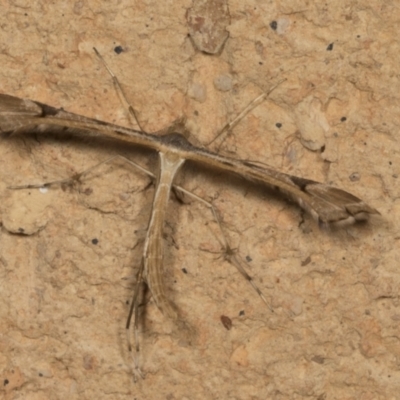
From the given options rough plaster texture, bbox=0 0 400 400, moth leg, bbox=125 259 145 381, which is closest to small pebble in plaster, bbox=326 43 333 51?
rough plaster texture, bbox=0 0 400 400

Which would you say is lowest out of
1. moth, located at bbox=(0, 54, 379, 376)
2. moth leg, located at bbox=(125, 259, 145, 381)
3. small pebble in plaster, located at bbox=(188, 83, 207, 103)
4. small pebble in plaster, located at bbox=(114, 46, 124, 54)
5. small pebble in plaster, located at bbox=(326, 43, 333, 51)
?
moth leg, located at bbox=(125, 259, 145, 381)

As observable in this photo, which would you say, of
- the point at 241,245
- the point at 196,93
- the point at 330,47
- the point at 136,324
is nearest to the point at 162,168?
the point at 196,93

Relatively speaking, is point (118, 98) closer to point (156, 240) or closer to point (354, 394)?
point (156, 240)

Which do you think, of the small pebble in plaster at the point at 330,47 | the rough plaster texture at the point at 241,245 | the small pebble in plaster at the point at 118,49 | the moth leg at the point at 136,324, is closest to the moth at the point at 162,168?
the moth leg at the point at 136,324

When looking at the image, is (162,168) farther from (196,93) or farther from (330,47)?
(330,47)

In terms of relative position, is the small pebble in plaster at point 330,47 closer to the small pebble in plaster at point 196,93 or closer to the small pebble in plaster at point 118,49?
the small pebble in plaster at point 196,93

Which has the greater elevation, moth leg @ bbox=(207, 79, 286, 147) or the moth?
moth leg @ bbox=(207, 79, 286, 147)

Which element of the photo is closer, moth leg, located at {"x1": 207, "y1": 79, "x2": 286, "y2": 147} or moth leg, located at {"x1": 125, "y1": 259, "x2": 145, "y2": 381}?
moth leg, located at {"x1": 125, "y1": 259, "x2": 145, "y2": 381}

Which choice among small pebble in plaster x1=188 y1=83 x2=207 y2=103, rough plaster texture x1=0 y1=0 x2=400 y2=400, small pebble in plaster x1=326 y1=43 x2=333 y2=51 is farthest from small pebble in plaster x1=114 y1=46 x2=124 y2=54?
small pebble in plaster x1=326 y1=43 x2=333 y2=51

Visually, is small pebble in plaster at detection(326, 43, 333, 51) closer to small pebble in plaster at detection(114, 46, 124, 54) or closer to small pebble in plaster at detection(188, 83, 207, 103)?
small pebble in plaster at detection(188, 83, 207, 103)
